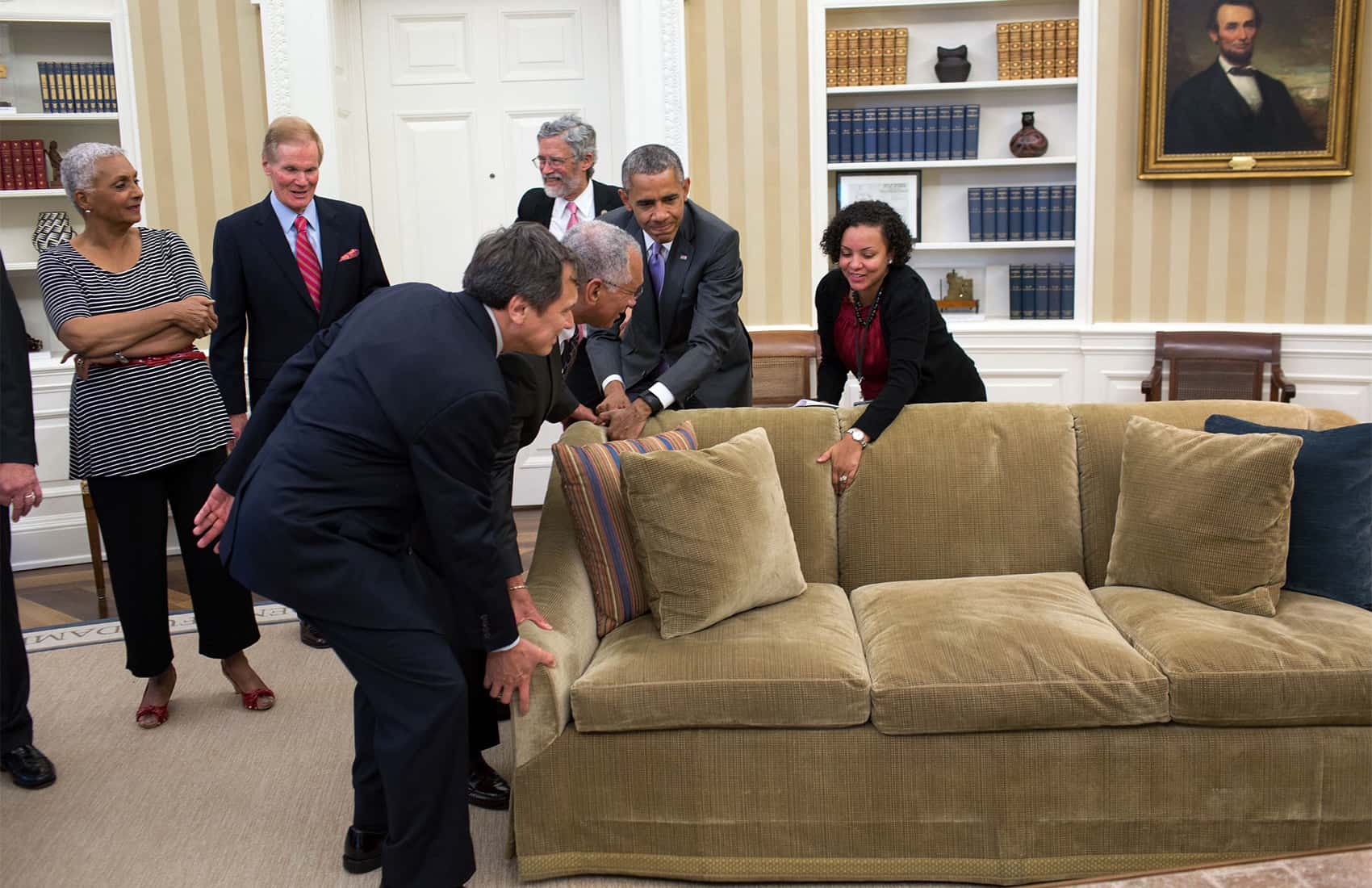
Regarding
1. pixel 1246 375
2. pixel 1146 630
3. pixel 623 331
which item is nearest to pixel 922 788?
pixel 1146 630

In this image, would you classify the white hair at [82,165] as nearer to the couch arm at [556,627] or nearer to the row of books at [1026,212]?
the couch arm at [556,627]

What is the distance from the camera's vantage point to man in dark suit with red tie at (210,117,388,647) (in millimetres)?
3602

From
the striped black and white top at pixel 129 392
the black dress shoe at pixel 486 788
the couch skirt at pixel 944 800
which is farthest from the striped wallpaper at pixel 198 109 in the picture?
the couch skirt at pixel 944 800

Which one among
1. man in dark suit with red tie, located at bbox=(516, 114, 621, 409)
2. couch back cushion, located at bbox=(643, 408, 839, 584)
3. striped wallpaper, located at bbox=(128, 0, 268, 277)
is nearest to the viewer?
couch back cushion, located at bbox=(643, 408, 839, 584)

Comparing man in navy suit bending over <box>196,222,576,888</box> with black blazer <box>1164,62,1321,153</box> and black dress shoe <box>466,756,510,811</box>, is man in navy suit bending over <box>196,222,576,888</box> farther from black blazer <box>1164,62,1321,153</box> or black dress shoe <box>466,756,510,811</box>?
black blazer <box>1164,62,1321,153</box>

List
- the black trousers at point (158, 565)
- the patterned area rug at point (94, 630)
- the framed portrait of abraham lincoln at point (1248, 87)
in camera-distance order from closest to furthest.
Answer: the black trousers at point (158, 565) → the patterned area rug at point (94, 630) → the framed portrait of abraham lincoln at point (1248, 87)

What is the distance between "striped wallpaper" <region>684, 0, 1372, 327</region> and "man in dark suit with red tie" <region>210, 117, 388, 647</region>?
221 centimetres

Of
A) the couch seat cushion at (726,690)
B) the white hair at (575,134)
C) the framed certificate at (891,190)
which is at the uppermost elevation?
the white hair at (575,134)

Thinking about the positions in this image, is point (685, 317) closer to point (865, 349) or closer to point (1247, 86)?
point (865, 349)

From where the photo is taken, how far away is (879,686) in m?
2.53

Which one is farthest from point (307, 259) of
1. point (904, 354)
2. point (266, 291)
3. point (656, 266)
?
point (904, 354)

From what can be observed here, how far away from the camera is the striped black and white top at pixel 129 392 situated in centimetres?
328

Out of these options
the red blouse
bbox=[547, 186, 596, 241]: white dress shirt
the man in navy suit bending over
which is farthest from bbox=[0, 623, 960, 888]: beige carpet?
bbox=[547, 186, 596, 241]: white dress shirt

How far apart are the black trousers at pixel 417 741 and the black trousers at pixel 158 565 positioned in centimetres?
132
